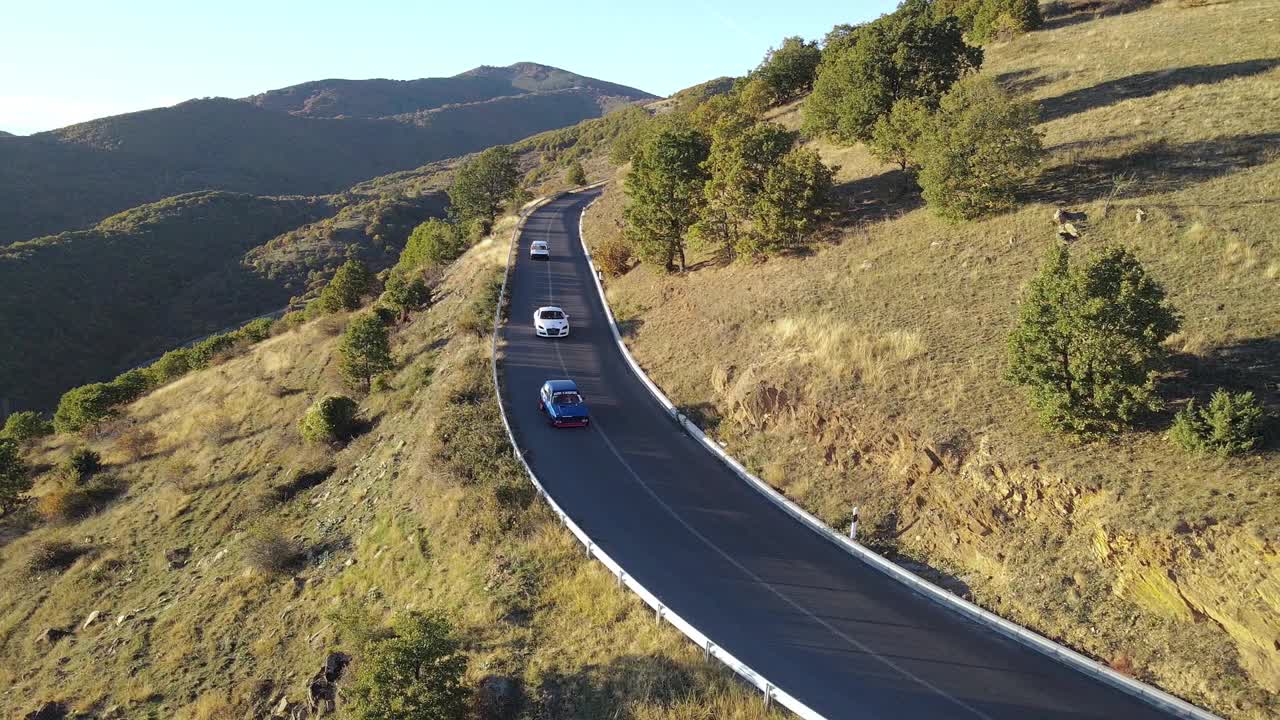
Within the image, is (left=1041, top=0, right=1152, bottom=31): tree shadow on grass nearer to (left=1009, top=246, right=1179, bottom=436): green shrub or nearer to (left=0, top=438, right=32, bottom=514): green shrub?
(left=1009, top=246, right=1179, bottom=436): green shrub

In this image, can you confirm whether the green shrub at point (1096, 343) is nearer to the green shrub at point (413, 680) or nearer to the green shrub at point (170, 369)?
the green shrub at point (413, 680)

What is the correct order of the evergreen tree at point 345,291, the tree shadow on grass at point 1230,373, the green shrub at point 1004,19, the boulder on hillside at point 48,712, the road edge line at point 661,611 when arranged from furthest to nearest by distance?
the evergreen tree at point 345,291 < the green shrub at point 1004,19 < the boulder on hillside at point 48,712 < the tree shadow on grass at point 1230,373 < the road edge line at point 661,611

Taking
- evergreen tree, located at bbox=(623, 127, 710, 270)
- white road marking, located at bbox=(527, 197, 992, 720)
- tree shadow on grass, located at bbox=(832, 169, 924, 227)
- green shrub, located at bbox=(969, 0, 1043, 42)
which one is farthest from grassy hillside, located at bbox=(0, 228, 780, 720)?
green shrub, located at bbox=(969, 0, 1043, 42)

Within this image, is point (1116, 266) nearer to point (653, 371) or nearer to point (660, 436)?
point (660, 436)

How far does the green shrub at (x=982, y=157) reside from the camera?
21812 millimetres

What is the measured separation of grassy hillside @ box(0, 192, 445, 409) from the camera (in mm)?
58781

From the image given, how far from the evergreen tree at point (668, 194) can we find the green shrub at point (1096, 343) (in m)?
18.2

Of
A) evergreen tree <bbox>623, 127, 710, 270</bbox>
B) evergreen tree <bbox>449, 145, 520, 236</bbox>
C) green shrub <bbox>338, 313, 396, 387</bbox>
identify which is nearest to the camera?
green shrub <bbox>338, 313, 396, 387</bbox>

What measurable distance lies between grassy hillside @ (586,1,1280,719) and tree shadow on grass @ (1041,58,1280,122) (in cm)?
16

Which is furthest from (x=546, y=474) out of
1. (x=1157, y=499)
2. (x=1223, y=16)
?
(x=1223, y=16)

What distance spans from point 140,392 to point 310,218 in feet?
248

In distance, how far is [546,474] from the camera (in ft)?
56.9

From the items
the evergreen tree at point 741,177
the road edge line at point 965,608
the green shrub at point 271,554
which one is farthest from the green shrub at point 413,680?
the evergreen tree at point 741,177

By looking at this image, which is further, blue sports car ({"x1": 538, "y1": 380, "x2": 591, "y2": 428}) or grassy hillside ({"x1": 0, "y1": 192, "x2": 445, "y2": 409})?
grassy hillside ({"x1": 0, "y1": 192, "x2": 445, "y2": 409})
